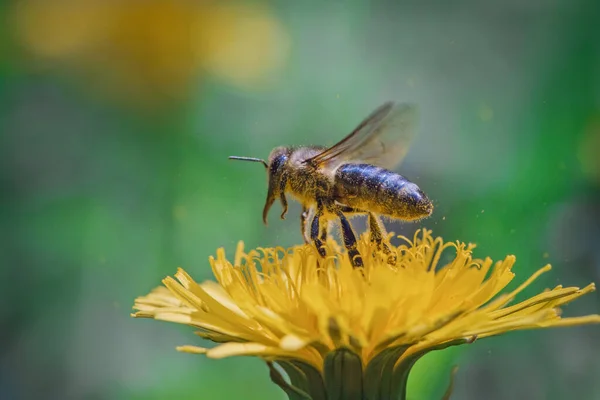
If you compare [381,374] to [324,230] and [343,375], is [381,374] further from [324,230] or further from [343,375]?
[324,230]

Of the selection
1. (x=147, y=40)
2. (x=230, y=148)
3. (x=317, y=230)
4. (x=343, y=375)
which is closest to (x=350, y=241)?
(x=317, y=230)

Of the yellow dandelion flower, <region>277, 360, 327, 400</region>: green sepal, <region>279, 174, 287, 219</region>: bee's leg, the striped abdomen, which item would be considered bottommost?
<region>277, 360, 327, 400</region>: green sepal

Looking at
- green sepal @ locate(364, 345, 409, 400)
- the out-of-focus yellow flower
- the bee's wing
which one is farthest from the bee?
the out-of-focus yellow flower

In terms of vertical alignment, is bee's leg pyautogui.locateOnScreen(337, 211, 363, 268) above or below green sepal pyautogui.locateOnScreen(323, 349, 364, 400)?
above

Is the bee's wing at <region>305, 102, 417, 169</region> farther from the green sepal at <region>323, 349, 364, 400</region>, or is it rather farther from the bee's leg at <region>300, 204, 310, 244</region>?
the green sepal at <region>323, 349, 364, 400</region>

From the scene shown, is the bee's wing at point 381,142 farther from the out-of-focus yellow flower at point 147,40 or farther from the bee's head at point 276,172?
the out-of-focus yellow flower at point 147,40

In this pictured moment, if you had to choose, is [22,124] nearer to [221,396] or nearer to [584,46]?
[221,396]
